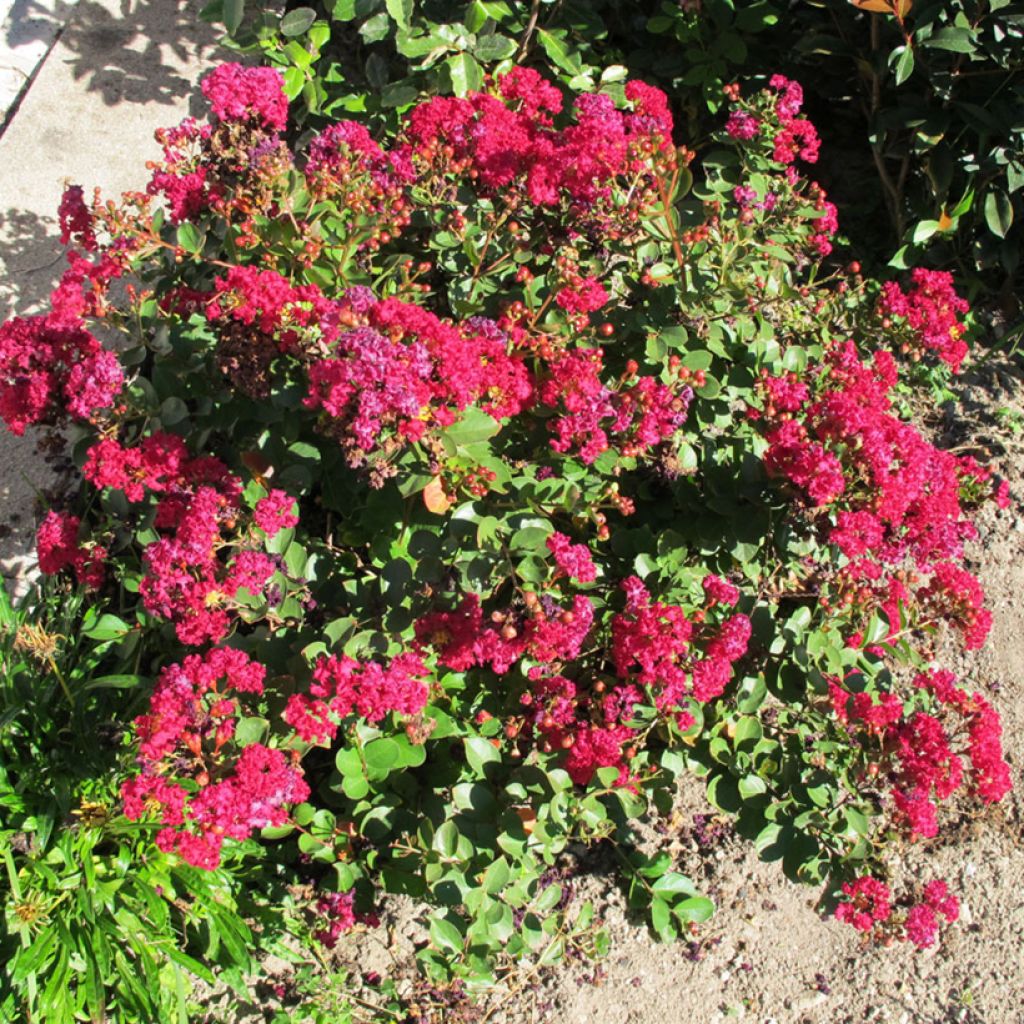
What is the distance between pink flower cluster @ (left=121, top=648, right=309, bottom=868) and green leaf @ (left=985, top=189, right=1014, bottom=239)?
2.75 m

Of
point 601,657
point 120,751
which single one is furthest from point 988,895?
point 120,751

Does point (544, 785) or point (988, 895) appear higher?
point (544, 785)

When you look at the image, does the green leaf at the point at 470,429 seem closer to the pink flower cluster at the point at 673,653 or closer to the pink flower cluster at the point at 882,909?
the pink flower cluster at the point at 673,653

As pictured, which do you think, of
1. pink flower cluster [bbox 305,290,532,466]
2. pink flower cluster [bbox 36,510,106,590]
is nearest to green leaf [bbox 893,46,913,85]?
pink flower cluster [bbox 305,290,532,466]

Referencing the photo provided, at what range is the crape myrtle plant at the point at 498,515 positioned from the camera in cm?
198

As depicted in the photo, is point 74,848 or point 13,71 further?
point 13,71

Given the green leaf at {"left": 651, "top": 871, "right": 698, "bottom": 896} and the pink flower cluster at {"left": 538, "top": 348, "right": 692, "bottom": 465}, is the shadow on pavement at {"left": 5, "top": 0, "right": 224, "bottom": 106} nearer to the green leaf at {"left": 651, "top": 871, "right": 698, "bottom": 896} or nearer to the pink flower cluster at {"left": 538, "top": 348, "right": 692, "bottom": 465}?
the pink flower cluster at {"left": 538, "top": 348, "right": 692, "bottom": 465}

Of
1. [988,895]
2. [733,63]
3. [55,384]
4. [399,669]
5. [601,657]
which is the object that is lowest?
[988,895]

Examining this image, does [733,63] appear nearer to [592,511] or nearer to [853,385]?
[853,385]

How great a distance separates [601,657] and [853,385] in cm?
89

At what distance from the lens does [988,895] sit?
2.76 meters

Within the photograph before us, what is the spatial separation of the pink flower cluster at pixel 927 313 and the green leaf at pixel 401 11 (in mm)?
1558

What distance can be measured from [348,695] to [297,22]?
208cm

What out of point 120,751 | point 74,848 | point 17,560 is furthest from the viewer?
point 17,560
